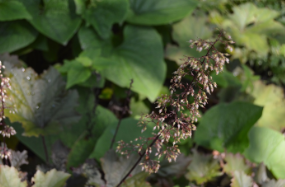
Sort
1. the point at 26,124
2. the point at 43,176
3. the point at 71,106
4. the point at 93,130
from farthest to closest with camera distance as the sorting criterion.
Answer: the point at 93,130 < the point at 71,106 < the point at 26,124 < the point at 43,176

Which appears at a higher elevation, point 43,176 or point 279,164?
point 43,176

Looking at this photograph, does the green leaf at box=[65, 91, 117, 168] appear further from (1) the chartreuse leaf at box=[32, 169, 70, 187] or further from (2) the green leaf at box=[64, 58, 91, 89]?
(1) the chartreuse leaf at box=[32, 169, 70, 187]

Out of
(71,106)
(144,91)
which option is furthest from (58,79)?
(144,91)

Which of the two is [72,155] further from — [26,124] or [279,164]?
→ [279,164]

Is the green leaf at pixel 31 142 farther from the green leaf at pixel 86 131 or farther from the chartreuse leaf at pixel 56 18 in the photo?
the chartreuse leaf at pixel 56 18

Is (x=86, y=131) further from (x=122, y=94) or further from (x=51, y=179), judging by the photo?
(x=51, y=179)

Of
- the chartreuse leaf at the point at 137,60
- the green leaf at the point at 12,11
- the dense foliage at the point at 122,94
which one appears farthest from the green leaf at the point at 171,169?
the green leaf at the point at 12,11

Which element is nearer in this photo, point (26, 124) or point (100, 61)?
point (26, 124)

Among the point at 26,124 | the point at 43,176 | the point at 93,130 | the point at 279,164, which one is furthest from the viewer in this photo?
the point at 93,130

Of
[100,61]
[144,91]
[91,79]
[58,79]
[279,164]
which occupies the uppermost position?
[58,79]
